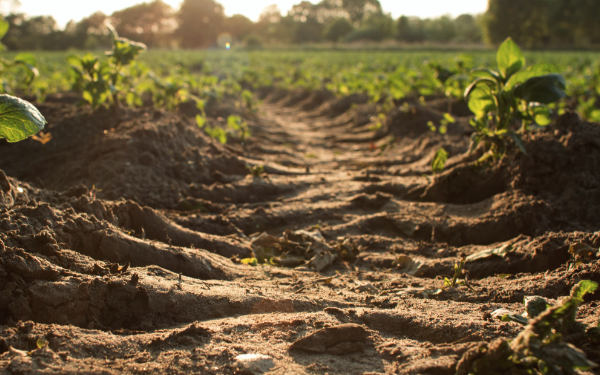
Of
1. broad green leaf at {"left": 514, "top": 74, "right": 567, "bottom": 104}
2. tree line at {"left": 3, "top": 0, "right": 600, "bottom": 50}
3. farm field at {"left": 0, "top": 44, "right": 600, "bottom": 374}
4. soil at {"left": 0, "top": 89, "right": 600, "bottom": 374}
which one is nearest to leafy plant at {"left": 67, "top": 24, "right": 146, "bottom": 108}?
farm field at {"left": 0, "top": 44, "right": 600, "bottom": 374}

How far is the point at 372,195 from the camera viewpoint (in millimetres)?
3881

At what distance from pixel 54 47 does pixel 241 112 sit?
55128mm

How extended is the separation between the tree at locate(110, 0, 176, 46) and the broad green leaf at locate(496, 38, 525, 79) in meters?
77.0

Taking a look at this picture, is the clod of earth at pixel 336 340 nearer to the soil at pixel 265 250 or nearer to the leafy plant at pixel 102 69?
the soil at pixel 265 250

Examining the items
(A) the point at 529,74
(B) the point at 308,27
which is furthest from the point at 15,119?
(B) the point at 308,27

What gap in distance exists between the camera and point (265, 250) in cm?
296

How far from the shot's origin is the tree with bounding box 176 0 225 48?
2783 inches

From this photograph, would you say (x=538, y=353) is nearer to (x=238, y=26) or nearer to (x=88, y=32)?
(x=88, y=32)

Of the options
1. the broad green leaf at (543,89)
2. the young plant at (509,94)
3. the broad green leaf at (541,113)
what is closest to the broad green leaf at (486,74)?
the young plant at (509,94)

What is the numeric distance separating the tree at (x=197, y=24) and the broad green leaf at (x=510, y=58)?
72.7 m

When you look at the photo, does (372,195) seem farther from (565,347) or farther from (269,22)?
(269,22)

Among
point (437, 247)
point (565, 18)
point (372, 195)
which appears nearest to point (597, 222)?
point (437, 247)

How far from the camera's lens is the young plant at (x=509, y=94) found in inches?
128

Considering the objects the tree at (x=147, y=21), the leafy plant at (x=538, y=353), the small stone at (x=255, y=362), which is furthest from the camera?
the tree at (x=147, y=21)
